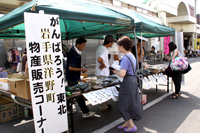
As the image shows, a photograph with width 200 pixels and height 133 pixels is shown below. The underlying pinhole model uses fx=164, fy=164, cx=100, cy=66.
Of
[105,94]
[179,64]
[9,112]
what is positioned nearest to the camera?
[105,94]

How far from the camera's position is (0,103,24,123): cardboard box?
3947mm

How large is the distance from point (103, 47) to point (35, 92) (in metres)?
2.23

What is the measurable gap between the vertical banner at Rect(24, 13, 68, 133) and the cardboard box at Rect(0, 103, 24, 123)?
2135 mm

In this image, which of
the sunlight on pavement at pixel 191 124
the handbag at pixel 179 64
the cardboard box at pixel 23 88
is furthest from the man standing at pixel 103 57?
the handbag at pixel 179 64

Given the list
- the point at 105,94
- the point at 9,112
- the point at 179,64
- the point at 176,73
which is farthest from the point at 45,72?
the point at 176,73

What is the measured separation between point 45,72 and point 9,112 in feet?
7.94

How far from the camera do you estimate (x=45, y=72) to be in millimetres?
2422

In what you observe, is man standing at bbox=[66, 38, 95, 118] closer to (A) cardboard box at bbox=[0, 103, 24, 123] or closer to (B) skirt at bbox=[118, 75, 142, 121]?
(B) skirt at bbox=[118, 75, 142, 121]

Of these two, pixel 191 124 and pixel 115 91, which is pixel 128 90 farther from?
pixel 191 124

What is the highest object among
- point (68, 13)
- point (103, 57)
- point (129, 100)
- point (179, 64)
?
point (68, 13)

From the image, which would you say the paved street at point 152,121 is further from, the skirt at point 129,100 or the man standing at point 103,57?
the man standing at point 103,57

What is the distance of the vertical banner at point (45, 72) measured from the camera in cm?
229

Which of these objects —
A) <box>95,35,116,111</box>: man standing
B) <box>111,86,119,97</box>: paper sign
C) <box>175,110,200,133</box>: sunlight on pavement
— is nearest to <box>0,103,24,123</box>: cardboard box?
<box>95,35,116,111</box>: man standing

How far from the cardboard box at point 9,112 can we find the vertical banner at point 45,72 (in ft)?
7.00
